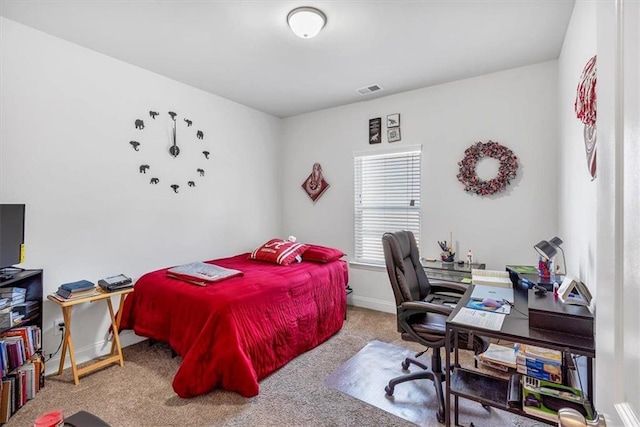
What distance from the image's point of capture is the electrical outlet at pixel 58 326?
248 centimetres

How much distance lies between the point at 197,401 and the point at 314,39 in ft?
9.09

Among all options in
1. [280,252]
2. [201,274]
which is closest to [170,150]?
[201,274]

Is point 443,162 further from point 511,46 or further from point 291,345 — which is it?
point 291,345

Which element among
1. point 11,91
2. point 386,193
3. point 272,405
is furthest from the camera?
point 386,193

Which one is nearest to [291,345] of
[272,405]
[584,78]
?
[272,405]

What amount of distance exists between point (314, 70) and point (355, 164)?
1.34 metres

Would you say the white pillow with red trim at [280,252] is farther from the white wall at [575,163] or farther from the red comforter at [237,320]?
the white wall at [575,163]

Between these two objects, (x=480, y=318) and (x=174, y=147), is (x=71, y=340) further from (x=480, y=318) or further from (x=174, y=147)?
(x=480, y=318)

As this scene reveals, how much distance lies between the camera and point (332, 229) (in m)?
4.23

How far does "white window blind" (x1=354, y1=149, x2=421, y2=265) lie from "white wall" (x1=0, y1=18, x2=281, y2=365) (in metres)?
1.73

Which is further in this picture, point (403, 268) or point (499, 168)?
point (499, 168)

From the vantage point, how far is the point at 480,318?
154 centimetres

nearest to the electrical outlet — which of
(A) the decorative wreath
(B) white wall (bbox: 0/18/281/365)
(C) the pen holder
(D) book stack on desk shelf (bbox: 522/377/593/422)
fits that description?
(B) white wall (bbox: 0/18/281/365)

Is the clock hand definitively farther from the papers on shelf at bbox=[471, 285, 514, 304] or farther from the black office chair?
the papers on shelf at bbox=[471, 285, 514, 304]
